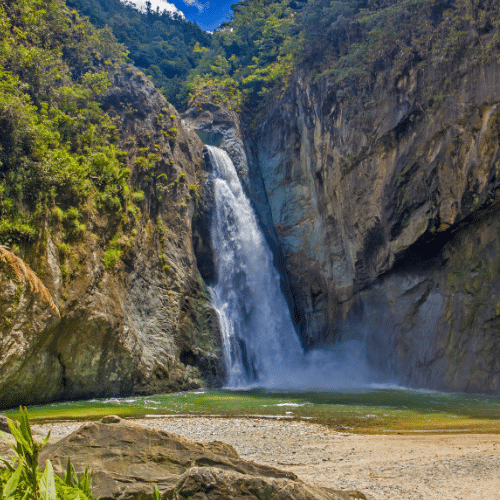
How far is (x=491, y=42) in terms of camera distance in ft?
56.9

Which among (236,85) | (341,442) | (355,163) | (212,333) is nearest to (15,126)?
(212,333)

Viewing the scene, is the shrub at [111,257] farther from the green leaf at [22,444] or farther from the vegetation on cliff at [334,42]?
the green leaf at [22,444]

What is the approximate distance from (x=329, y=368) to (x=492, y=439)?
17943 millimetres

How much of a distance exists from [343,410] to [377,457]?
5.97 m

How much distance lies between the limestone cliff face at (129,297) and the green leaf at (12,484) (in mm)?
12267

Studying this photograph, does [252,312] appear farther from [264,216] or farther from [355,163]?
[355,163]

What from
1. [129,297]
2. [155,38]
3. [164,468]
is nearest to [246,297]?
[129,297]

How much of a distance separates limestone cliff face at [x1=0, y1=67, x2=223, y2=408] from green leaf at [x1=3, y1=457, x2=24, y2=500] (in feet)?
40.2

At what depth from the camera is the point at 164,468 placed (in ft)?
10.3

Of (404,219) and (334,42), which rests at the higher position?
(334,42)

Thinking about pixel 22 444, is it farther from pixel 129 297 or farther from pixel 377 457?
pixel 129 297

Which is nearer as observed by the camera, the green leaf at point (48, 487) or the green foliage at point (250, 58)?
the green leaf at point (48, 487)

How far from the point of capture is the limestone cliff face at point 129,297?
41.8ft

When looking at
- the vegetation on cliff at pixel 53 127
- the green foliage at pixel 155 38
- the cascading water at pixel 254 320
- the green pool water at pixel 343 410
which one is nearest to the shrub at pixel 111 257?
the vegetation on cliff at pixel 53 127
